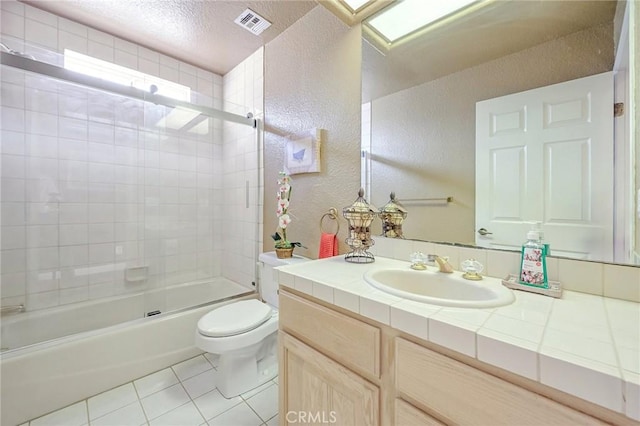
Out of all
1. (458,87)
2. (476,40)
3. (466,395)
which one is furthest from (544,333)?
(476,40)

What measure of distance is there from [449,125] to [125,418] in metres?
2.04

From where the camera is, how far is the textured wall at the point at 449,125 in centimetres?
87

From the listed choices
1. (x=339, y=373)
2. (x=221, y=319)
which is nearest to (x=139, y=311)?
(x=221, y=319)

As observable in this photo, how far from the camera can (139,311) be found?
1963 millimetres

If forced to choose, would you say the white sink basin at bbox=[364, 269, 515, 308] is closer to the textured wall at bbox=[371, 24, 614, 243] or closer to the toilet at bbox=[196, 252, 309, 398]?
the textured wall at bbox=[371, 24, 614, 243]

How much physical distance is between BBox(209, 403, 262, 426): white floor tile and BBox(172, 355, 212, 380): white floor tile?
1.42ft

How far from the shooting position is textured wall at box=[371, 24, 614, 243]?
867mm

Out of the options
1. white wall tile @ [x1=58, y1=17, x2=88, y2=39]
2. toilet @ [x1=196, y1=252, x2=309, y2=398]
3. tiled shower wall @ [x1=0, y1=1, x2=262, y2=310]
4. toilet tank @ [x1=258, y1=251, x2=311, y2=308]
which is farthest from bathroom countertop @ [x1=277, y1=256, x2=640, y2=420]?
white wall tile @ [x1=58, y1=17, x2=88, y2=39]

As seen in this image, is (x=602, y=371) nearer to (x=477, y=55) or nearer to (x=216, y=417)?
(x=477, y=55)

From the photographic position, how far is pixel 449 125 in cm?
115

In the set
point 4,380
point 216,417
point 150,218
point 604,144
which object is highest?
point 604,144

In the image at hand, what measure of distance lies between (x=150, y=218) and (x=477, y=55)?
2383 millimetres

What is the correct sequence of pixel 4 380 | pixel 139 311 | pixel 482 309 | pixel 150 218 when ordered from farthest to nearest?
pixel 150 218
pixel 139 311
pixel 4 380
pixel 482 309

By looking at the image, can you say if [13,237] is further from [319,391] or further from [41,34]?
[319,391]
